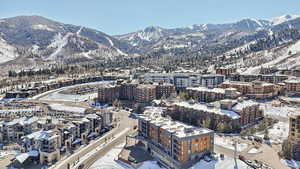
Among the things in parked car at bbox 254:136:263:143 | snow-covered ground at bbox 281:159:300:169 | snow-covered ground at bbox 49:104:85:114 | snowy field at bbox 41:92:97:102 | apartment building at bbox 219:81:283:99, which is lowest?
snow-covered ground at bbox 281:159:300:169

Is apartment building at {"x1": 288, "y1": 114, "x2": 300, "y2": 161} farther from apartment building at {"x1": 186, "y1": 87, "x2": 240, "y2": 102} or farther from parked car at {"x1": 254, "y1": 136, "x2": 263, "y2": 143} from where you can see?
apartment building at {"x1": 186, "y1": 87, "x2": 240, "y2": 102}

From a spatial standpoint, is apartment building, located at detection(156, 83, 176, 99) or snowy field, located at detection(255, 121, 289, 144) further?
apartment building, located at detection(156, 83, 176, 99)

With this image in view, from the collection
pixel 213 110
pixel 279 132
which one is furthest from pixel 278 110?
pixel 213 110

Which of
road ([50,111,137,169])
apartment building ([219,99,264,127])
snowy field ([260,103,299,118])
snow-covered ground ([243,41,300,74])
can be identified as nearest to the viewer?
road ([50,111,137,169])

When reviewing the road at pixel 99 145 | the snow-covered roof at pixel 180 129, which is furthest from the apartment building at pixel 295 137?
the road at pixel 99 145

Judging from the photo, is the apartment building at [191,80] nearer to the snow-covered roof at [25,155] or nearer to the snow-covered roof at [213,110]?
the snow-covered roof at [213,110]

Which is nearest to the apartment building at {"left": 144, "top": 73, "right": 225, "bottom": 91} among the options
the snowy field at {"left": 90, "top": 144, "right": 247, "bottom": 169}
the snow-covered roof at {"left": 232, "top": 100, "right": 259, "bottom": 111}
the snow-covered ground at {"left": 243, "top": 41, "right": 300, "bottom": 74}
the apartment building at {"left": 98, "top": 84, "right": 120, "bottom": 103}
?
the apartment building at {"left": 98, "top": 84, "right": 120, "bottom": 103}

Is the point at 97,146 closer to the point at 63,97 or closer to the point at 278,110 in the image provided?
the point at 278,110
